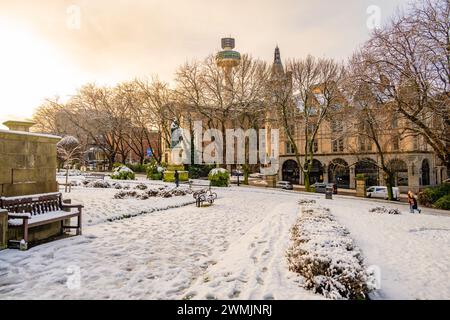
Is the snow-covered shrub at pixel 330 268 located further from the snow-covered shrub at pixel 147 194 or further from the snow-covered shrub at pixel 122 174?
the snow-covered shrub at pixel 122 174

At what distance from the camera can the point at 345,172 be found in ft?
Result: 149

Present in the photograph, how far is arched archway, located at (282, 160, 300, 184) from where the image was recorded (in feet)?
164

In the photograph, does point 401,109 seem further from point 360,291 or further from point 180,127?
point 180,127

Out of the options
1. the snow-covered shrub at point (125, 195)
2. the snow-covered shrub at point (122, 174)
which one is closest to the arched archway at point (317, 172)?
the snow-covered shrub at point (122, 174)

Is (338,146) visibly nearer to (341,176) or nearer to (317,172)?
(341,176)

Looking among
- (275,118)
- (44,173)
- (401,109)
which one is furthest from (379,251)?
(275,118)

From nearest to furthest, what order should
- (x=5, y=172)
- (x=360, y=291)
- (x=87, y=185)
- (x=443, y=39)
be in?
1. (x=360, y=291)
2. (x=5, y=172)
3. (x=443, y=39)
4. (x=87, y=185)

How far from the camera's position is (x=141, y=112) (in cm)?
4269

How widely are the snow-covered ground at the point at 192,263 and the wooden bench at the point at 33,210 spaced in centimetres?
58

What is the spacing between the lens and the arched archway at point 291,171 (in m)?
50.0

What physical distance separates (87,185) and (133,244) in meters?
19.8

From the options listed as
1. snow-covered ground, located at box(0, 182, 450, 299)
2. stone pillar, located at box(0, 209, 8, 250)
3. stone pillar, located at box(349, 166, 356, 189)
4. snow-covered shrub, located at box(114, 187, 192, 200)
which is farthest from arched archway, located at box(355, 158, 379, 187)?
stone pillar, located at box(0, 209, 8, 250)

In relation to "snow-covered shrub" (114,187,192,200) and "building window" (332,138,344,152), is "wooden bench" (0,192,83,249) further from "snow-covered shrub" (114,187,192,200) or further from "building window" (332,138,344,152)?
"building window" (332,138,344,152)

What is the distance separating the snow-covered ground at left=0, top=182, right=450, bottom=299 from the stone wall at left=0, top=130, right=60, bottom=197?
1729 mm
